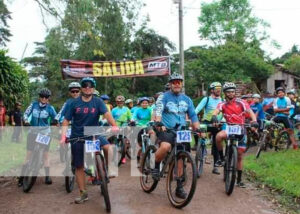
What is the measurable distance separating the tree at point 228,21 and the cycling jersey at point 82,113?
135 feet

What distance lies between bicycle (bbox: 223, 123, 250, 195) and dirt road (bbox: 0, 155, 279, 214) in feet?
0.71

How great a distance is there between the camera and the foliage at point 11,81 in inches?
567

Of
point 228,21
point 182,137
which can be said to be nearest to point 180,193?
point 182,137

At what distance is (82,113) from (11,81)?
969 cm

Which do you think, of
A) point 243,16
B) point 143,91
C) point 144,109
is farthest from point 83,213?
point 243,16

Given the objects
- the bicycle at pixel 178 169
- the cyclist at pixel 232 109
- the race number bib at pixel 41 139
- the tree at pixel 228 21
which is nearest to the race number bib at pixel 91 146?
the bicycle at pixel 178 169

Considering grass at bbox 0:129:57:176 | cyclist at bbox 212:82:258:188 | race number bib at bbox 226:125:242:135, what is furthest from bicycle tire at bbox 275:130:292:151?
grass at bbox 0:129:57:176

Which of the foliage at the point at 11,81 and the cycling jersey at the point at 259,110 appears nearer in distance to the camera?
the cycling jersey at the point at 259,110

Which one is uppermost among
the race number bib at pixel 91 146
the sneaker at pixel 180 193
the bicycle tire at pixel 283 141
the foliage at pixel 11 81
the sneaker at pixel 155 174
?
the foliage at pixel 11 81

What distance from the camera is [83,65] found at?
58.5 feet

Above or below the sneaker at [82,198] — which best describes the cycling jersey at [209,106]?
above

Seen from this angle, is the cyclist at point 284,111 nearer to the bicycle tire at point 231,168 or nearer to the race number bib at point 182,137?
the bicycle tire at point 231,168

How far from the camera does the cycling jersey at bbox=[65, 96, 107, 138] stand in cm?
616

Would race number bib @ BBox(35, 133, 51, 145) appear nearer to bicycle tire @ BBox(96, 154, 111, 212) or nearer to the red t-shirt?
bicycle tire @ BBox(96, 154, 111, 212)
